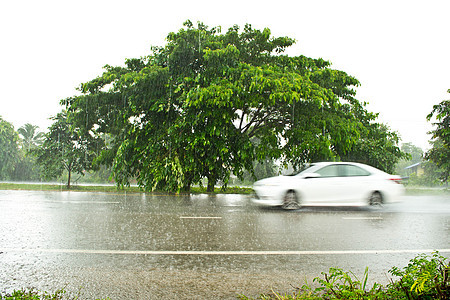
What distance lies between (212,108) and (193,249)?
11.4 meters

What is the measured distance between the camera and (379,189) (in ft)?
35.4

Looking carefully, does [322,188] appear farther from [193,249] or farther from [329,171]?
[193,249]

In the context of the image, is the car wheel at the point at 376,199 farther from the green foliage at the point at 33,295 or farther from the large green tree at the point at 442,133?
the large green tree at the point at 442,133

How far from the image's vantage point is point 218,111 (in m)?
16.1

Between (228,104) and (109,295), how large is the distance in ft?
41.7

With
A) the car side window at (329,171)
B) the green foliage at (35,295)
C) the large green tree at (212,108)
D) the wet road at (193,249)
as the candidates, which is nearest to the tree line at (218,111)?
the large green tree at (212,108)

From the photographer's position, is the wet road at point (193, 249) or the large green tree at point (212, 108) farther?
the large green tree at point (212, 108)

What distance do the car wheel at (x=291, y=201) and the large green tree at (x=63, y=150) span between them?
1689 centimetres

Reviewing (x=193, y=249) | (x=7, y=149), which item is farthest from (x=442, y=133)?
(x=7, y=149)

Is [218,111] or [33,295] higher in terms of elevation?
[218,111]

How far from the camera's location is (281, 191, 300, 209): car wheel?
1017 cm

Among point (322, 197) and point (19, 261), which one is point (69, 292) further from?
point (322, 197)

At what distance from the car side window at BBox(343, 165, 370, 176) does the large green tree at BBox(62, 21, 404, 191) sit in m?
5.04

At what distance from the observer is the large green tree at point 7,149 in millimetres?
36281
